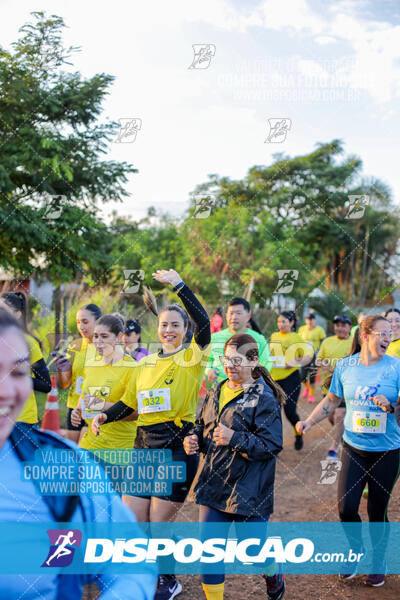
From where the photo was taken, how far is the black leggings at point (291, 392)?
7527mm

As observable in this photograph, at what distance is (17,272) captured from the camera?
13109 millimetres

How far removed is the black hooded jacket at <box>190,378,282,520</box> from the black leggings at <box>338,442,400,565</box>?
2.87 ft

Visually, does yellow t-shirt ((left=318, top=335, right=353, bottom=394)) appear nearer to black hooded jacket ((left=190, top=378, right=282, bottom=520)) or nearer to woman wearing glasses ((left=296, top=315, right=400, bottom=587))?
woman wearing glasses ((left=296, top=315, right=400, bottom=587))

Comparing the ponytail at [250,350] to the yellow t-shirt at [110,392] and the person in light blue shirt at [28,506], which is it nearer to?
the yellow t-shirt at [110,392]

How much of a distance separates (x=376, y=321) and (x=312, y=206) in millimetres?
28762

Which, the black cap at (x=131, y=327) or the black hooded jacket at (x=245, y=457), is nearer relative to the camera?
the black hooded jacket at (x=245, y=457)

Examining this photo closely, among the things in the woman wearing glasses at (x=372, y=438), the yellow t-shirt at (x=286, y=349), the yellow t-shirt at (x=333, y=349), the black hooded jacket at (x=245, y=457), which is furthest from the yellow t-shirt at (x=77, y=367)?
the yellow t-shirt at (x=333, y=349)

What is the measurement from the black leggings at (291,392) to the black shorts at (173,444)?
3937 millimetres

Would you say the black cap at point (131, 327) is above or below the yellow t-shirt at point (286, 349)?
above

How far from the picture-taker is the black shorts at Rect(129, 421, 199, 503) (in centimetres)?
361

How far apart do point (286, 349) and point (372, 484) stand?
14.0 feet

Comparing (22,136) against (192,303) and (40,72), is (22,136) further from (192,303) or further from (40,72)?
(192,303)

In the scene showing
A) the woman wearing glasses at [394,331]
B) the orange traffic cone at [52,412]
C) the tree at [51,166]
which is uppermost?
the tree at [51,166]

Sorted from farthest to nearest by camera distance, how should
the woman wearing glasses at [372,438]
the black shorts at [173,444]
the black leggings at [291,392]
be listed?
the black leggings at [291,392], the woman wearing glasses at [372,438], the black shorts at [173,444]
